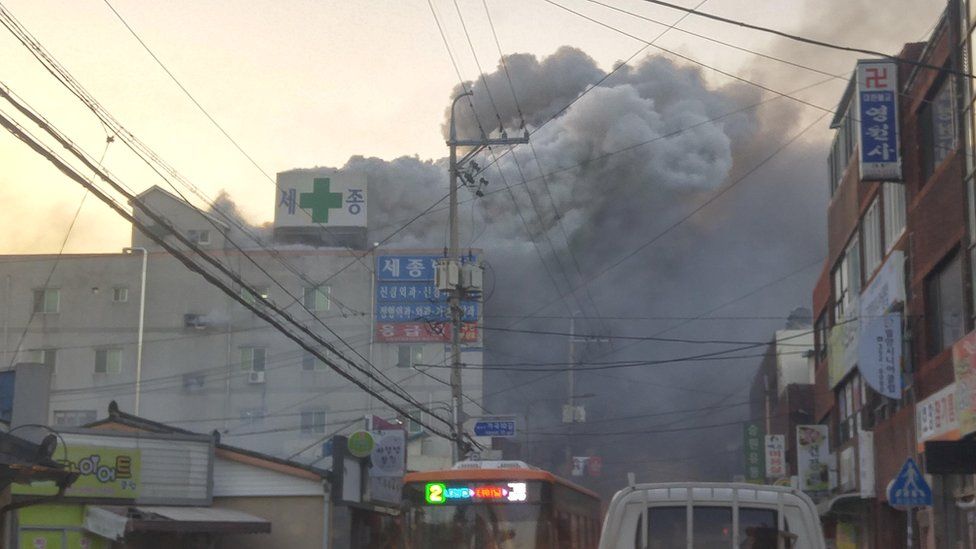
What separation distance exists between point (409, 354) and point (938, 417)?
42160 mm

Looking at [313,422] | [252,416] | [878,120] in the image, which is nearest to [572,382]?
[313,422]

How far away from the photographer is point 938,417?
23.9 m

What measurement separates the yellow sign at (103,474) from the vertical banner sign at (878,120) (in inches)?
686

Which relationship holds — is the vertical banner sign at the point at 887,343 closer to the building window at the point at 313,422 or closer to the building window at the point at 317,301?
the building window at the point at 313,422

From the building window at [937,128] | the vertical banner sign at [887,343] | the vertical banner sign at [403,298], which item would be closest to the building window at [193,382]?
the vertical banner sign at [403,298]

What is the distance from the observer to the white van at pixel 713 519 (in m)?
10.5

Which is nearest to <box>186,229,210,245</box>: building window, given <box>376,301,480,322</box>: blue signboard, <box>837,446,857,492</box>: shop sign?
<box>376,301,480,322</box>: blue signboard

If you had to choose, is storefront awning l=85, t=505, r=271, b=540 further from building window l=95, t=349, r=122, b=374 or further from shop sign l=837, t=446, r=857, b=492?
building window l=95, t=349, r=122, b=374

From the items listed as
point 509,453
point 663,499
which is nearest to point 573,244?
point 509,453

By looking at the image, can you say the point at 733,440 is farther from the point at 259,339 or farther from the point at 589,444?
the point at 259,339

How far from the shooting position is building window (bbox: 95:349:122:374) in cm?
6538

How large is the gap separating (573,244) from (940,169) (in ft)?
190

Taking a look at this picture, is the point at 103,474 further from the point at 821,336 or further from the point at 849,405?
the point at 821,336

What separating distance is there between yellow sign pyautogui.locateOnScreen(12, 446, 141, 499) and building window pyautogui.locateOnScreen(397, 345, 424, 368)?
3661 cm
